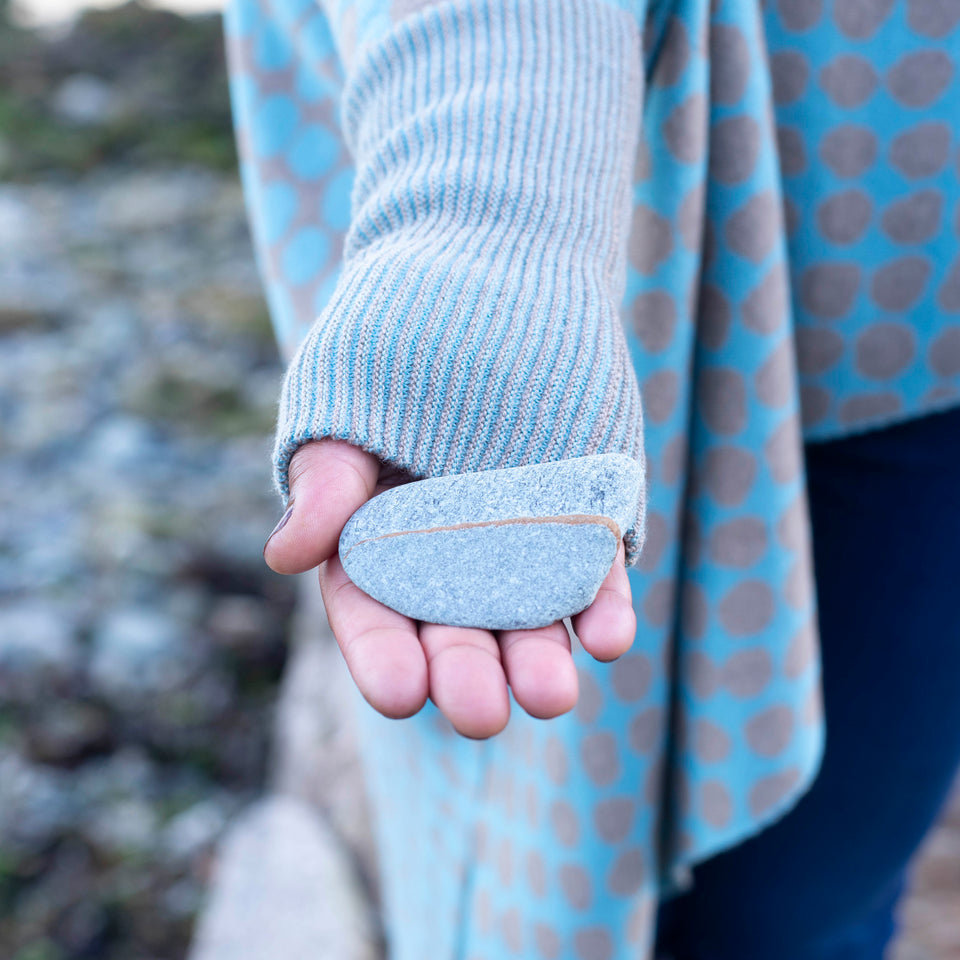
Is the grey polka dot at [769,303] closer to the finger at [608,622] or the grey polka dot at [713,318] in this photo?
the grey polka dot at [713,318]

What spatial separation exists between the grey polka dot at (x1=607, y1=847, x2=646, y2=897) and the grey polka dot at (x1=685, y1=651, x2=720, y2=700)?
7.7 inches

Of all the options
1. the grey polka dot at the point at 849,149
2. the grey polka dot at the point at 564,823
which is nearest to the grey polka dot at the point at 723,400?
the grey polka dot at the point at 849,149

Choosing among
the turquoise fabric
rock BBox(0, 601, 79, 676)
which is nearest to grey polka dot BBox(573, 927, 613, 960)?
the turquoise fabric

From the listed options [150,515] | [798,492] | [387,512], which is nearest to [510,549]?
[387,512]

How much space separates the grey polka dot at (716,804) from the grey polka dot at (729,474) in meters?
0.31

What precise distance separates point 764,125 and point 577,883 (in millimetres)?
776

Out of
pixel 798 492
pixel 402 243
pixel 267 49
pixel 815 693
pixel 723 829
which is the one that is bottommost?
pixel 723 829

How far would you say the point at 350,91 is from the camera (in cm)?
67

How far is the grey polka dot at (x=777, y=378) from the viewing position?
73cm

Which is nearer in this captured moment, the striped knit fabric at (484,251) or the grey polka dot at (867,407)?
the striped knit fabric at (484,251)

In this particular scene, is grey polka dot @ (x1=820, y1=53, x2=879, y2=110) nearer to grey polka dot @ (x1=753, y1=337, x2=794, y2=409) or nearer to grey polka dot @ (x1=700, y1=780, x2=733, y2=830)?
grey polka dot @ (x1=753, y1=337, x2=794, y2=409)

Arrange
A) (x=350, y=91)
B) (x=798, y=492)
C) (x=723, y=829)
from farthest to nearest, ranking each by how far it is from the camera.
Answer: (x=723, y=829) → (x=798, y=492) → (x=350, y=91)

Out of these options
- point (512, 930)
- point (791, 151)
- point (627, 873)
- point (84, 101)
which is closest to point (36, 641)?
point (512, 930)

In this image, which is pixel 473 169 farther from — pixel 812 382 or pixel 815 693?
pixel 815 693
